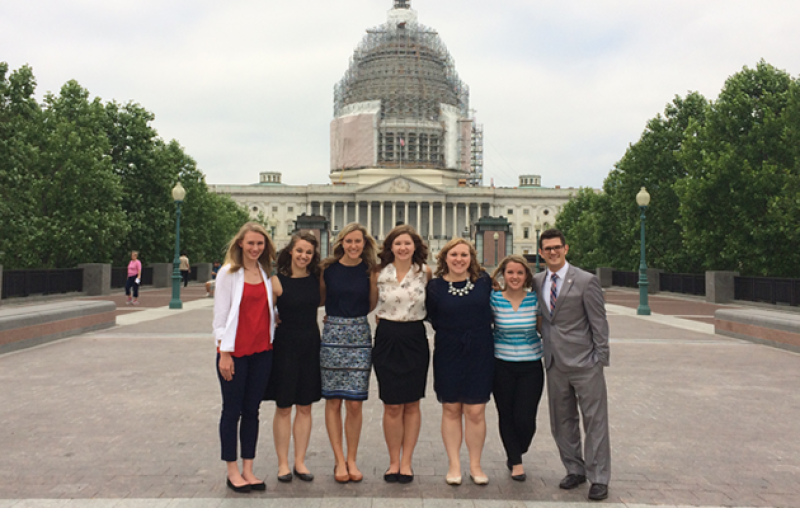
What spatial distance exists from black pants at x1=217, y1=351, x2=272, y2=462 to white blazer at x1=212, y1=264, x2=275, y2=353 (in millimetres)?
203

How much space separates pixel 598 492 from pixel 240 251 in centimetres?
358

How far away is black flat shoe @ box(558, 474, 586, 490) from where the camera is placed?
588cm

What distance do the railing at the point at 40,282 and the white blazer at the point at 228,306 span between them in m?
23.8

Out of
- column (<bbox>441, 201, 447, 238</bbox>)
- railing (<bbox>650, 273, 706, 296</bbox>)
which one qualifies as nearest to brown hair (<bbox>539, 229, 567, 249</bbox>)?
railing (<bbox>650, 273, 706, 296</bbox>)

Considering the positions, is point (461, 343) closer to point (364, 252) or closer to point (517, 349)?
point (517, 349)

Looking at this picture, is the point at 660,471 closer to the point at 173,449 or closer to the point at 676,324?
the point at 173,449

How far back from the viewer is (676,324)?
20.9m

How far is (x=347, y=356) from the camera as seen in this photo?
19.3ft

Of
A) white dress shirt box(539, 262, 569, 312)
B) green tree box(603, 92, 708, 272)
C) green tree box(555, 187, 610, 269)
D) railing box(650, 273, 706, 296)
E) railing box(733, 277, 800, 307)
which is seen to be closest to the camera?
white dress shirt box(539, 262, 569, 312)

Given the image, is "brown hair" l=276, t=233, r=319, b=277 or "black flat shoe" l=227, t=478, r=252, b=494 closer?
"black flat shoe" l=227, t=478, r=252, b=494

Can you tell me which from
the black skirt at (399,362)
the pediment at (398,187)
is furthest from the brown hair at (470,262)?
the pediment at (398,187)

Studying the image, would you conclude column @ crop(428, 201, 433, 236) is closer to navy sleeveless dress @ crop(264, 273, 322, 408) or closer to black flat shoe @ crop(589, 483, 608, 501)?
navy sleeveless dress @ crop(264, 273, 322, 408)

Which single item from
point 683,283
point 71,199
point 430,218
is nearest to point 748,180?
point 683,283

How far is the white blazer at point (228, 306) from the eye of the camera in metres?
5.63
